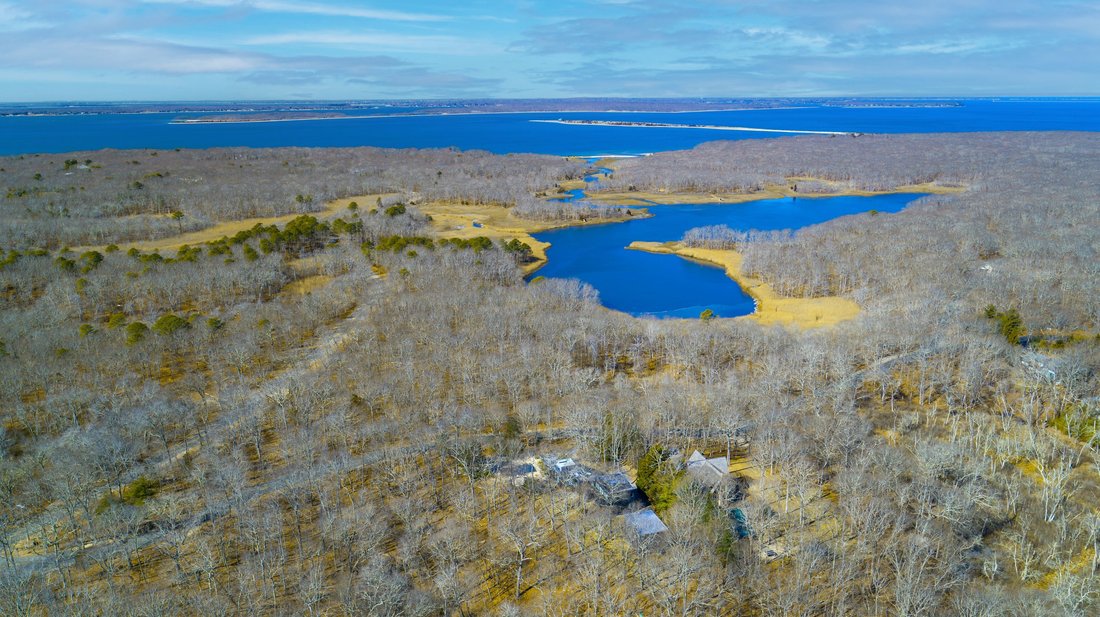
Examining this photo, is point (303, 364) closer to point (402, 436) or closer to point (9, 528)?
point (402, 436)

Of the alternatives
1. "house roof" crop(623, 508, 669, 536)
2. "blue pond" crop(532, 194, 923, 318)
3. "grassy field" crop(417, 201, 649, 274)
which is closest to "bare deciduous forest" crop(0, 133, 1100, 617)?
"house roof" crop(623, 508, 669, 536)

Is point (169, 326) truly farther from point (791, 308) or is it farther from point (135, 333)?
point (791, 308)

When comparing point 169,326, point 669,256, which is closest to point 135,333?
point 169,326

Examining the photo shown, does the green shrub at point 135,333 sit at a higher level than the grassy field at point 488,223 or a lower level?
lower

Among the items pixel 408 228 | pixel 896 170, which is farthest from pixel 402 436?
pixel 896 170

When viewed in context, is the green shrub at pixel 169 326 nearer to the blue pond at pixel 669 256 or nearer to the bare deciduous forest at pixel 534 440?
the bare deciduous forest at pixel 534 440

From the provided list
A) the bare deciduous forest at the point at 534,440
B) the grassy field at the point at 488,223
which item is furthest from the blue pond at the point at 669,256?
the bare deciduous forest at the point at 534,440
